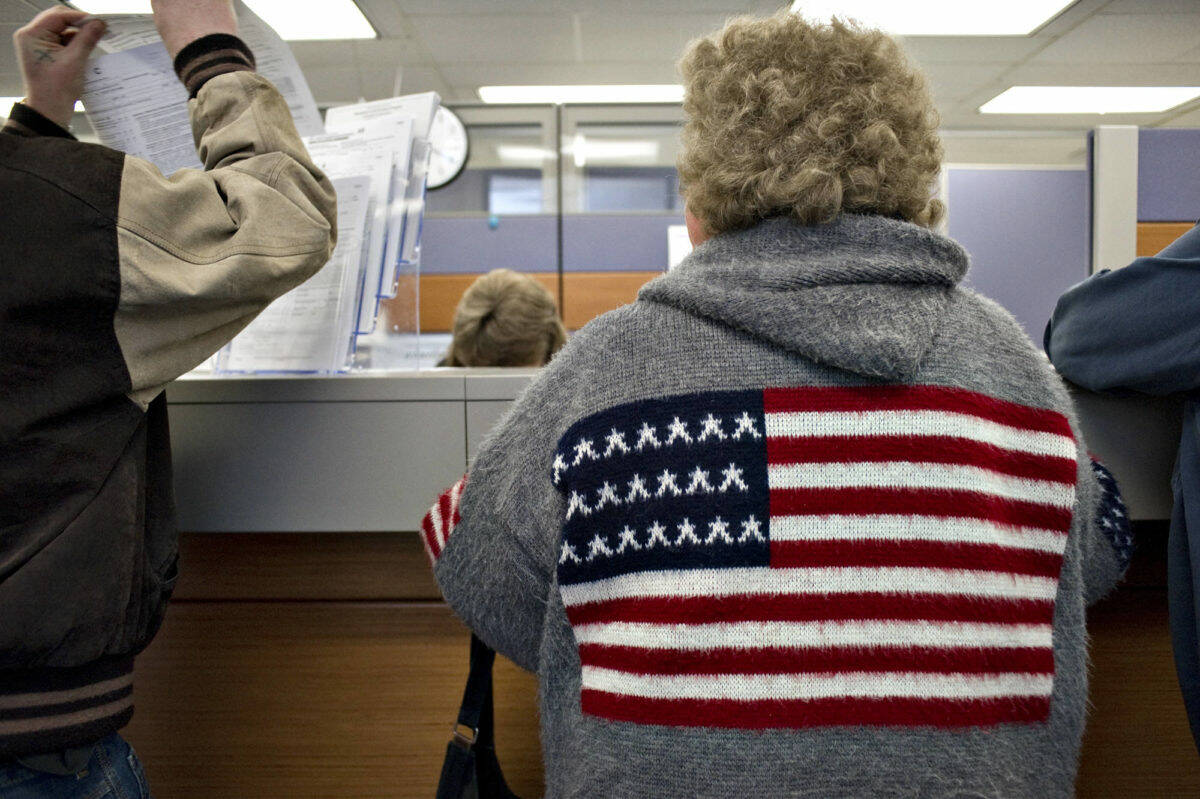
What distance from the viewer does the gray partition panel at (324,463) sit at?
994 millimetres

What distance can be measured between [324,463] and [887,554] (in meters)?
0.68

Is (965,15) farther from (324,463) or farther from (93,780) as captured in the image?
(93,780)

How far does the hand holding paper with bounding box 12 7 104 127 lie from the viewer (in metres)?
0.84

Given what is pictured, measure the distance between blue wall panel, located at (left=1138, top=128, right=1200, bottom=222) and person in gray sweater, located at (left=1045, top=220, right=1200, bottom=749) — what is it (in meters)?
1.79

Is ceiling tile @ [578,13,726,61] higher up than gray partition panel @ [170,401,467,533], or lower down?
higher up

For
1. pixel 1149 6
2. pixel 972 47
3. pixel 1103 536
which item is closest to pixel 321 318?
pixel 1103 536

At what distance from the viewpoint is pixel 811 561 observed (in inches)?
23.5

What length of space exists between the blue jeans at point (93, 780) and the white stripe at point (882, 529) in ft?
1.98

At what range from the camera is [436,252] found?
377 cm

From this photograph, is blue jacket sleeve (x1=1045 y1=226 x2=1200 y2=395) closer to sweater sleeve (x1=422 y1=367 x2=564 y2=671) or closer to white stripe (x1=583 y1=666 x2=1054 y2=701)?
white stripe (x1=583 y1=666 x2=1054 y2=701)

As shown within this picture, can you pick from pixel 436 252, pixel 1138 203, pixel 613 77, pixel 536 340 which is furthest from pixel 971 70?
pixel 536 340

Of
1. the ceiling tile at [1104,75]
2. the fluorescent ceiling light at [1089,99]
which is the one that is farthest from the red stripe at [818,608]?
the fluorescent ceiling light at [1089,99]

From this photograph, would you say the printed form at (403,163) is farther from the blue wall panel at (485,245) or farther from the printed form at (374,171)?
the blue wall panel at (485,245)

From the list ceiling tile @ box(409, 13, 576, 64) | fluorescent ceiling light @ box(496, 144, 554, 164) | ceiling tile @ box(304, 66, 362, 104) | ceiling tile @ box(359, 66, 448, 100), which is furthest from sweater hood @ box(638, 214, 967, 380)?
fluorescent ceiling light @ box(496, 144, 554, 164)
